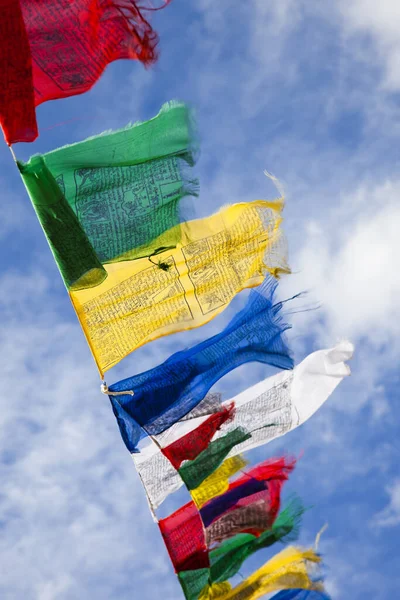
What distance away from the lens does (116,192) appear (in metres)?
8.83

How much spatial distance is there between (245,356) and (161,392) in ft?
4.22

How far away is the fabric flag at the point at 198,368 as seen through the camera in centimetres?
965

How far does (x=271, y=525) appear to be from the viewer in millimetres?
10852

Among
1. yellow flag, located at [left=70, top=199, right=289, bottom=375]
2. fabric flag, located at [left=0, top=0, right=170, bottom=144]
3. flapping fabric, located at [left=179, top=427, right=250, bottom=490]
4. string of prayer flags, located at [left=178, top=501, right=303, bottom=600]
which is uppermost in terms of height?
fabric flag, located at [left=0, top=0, right=170, bottom=144]

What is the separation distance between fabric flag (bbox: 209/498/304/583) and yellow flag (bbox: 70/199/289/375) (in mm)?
3287

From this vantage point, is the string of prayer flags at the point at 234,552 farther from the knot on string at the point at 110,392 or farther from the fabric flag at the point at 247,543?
the knot on string at the point at 110,392

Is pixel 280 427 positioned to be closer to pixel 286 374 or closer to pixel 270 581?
pixel 286 374

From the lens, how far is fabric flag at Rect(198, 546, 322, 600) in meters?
11.0

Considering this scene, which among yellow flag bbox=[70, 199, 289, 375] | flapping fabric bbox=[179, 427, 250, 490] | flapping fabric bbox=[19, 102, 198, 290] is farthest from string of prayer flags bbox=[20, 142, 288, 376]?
flapping fabric bbox=[179, 427, 250, 490]

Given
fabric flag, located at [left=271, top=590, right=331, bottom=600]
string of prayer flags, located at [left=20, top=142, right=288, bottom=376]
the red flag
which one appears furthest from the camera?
fabric flag, located at [left=271, top=590, right=331, bottom=600]

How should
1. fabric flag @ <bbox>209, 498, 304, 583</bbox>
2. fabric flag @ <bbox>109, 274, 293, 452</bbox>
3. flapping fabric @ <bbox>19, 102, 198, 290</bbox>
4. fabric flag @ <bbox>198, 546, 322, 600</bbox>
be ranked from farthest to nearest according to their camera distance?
fabric flag @ <bbox>198, 546, 322, 600</bbox> < fabric flag @ <bbox>209, 498, 304, 583</bbox> < fabric flag @ <bbox>109, 274, 293, 452</bbox> < flapping fabric @ <bbox>19, 102, 198, 290</bbox>

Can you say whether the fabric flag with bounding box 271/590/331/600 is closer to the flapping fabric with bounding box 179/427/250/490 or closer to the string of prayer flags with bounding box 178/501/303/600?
the string of prayer flags with bounding box 178/501/303/600

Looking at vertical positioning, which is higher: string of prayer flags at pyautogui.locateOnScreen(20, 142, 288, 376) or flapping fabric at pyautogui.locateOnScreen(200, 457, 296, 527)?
string of prayer flags at pyautogui.locateOnScreen(20, 142, 288, 376)

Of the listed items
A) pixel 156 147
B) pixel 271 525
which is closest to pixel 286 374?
pixel 271 525
